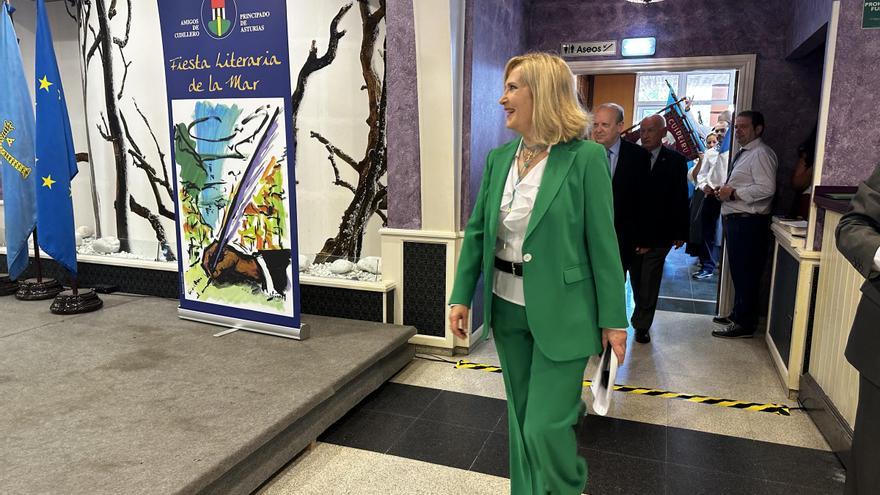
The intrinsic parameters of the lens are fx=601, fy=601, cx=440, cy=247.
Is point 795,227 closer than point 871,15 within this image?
No

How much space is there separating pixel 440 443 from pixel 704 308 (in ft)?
11.8

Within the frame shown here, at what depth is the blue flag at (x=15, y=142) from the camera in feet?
13.1

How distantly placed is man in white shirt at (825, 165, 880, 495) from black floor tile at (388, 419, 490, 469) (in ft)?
4.92

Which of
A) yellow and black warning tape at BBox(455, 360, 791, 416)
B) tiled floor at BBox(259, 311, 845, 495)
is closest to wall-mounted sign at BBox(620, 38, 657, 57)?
tiled floor at BBox(259, 311, 845, 495)

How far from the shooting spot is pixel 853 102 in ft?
9.96

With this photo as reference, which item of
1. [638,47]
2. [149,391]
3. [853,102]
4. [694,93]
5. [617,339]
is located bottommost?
[149,391]

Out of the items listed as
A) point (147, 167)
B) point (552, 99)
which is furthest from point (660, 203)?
point (147, 167)

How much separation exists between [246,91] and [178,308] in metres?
1.66

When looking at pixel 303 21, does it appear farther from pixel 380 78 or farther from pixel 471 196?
pixel 471 196

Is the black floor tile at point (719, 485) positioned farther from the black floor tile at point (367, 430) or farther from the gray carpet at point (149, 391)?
the gray carpet at point (149, 391)

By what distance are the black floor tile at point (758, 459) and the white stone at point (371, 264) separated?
2137 millimetres

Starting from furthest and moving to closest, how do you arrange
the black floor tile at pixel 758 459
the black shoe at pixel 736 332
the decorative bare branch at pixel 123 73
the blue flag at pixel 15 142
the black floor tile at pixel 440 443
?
the decorative bare branch at pixel 123 73
the black shoe at pixel 736 332
the blue flag at pixel 15 142
the black floor tile at pixel 440 443
the black floor tile at pixel 758 459

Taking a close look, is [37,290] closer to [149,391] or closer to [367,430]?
[149,391]

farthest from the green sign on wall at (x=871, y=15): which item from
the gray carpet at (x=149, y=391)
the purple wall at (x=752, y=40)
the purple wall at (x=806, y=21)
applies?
the gray carpet at (x=149, y=391)
